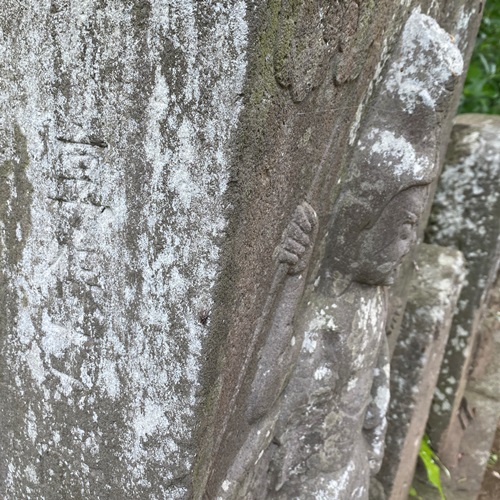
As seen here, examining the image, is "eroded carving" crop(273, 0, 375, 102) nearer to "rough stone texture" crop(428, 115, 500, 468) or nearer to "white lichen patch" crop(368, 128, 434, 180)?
"white lichen patch" crop(368, 128, 434, 180)

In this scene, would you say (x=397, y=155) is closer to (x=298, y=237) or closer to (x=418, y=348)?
(x=298, y=237)

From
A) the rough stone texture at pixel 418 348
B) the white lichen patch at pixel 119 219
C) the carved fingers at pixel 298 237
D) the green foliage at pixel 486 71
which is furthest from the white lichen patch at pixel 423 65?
the green foliage at pixel 486 71

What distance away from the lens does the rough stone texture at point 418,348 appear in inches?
71.4

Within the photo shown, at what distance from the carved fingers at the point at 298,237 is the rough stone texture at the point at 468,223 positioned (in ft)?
3.64

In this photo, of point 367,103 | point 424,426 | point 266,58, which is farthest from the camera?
point 424,426

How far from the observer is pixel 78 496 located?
1.03 metres

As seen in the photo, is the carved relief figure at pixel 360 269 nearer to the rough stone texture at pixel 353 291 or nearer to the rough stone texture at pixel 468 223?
the rough stone texture at pixel 353 291

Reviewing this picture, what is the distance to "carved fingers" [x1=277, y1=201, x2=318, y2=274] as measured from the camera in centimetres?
99

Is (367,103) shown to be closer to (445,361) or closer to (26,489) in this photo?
(26,489)

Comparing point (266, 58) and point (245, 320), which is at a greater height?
point (266, 58)

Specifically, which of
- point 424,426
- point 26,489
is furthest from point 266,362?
point 424,426

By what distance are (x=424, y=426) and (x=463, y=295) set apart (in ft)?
1.61

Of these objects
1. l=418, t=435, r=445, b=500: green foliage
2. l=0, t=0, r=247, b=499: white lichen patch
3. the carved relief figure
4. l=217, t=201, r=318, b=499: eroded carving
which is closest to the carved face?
the carved relief figure

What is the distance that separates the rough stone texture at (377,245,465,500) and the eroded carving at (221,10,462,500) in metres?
0.49
